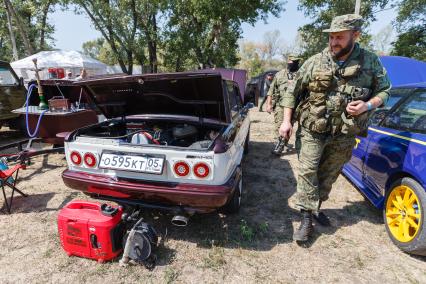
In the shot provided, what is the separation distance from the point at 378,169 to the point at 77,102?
17.1 feet

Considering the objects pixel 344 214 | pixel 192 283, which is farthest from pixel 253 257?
pixel 344 214

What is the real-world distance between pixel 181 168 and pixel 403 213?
2156 millimetres

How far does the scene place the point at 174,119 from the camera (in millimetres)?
3373

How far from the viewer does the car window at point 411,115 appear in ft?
8.56

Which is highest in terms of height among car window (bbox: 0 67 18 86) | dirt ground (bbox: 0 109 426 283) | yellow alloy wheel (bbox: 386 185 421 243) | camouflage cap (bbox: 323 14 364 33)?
camouflage cap (bbox: 323 14 364 33)

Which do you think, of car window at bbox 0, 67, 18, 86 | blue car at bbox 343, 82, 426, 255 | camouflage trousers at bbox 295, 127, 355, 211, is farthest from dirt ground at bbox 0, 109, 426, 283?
car window at bbox 0, 67, 18, 86

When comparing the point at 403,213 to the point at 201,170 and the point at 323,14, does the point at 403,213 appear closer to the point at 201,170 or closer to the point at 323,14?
the point at 201,170

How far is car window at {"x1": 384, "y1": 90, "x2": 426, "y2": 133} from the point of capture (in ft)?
8.56

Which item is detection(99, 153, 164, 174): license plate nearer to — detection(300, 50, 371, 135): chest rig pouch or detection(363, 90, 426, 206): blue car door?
detection(300, 50, 371, 135): chest rig pouch

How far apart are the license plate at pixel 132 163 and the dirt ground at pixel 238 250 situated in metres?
0.81

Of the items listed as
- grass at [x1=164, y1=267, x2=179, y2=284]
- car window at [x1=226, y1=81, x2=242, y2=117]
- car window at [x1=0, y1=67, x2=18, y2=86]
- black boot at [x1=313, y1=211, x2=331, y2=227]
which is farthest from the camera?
car window at [x1=0, y1=67, x2=18, y2=86]

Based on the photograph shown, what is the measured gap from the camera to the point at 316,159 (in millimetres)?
2656

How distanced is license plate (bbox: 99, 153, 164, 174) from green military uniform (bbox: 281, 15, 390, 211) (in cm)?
141

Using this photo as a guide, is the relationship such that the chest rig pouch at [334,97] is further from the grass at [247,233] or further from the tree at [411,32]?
the tree at [411,32]
